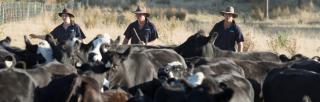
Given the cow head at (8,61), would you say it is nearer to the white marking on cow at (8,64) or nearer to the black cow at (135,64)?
the white marking on cow at (8,64)

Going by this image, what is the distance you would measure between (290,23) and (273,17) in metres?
5.12

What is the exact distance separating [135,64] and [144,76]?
0.69 feet

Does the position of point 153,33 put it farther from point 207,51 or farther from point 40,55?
point 40,55

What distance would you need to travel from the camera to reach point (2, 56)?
35.1 ft

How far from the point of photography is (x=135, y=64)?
404 inches

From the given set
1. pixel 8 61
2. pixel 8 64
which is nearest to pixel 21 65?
pixel 8 61

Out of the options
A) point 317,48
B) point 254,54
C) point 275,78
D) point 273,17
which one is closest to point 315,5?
point 273,17

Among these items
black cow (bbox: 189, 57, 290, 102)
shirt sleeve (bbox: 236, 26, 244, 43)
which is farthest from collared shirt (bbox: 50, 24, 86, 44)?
black cow (bbox: 189, 57, 290, 102)

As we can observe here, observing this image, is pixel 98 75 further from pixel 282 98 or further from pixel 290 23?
pixel 290 23

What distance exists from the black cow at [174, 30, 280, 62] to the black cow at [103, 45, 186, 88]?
675mm

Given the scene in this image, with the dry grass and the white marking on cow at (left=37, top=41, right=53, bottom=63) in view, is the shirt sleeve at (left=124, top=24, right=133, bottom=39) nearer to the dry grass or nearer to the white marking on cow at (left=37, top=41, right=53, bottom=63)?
the white marking on cow at (left=37, top=41, right=53, bottom=63)

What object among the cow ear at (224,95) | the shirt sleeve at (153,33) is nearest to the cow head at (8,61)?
the cow ear at (224,95)

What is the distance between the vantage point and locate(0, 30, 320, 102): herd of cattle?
7.36 meters

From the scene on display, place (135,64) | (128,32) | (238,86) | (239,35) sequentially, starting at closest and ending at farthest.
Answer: (238,86) → (135,64) → (239,35) → (128,32)
